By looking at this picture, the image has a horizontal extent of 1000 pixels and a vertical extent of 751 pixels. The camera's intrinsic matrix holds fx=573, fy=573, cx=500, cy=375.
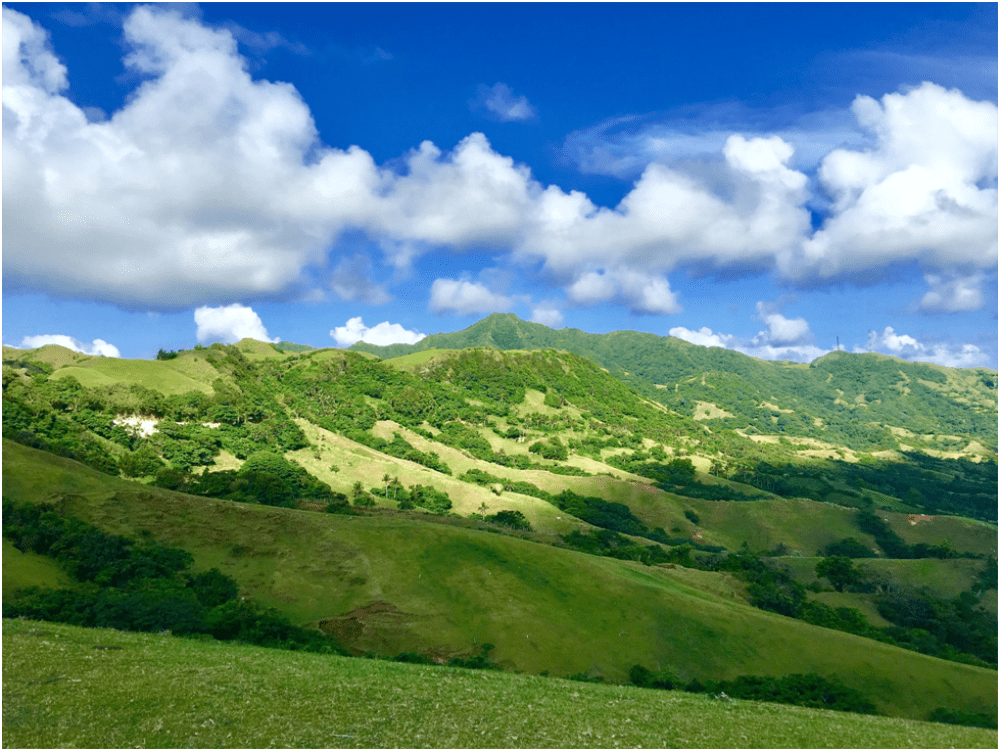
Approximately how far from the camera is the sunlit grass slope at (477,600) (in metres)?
52.6

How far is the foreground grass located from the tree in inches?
3368

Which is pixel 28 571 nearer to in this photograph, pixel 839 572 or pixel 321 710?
pixel 321 710

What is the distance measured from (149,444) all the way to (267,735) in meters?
135

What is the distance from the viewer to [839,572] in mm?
105188

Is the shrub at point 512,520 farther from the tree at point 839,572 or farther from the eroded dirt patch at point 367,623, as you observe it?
the eroded dirt patch at point 367,623

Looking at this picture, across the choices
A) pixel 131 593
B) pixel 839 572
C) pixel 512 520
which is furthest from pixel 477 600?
pixel 839 572

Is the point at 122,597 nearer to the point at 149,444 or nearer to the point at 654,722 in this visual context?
the point at 654,722

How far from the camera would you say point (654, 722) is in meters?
23.6

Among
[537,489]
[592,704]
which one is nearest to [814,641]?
[592,704]

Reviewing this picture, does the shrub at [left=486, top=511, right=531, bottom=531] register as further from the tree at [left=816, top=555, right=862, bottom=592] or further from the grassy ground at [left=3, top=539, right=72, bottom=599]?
the grassy ground at [left=3, top=539, right=72, bottom=599]

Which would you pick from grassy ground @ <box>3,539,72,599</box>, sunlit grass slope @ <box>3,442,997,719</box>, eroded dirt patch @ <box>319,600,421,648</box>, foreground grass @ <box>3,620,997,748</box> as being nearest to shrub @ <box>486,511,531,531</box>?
sunlit grass slope @ <box>3,442,997,719</box>

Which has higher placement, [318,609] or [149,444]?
[149,444]

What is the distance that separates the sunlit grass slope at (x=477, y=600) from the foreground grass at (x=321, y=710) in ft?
79.1

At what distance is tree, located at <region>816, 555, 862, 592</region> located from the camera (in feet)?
342
